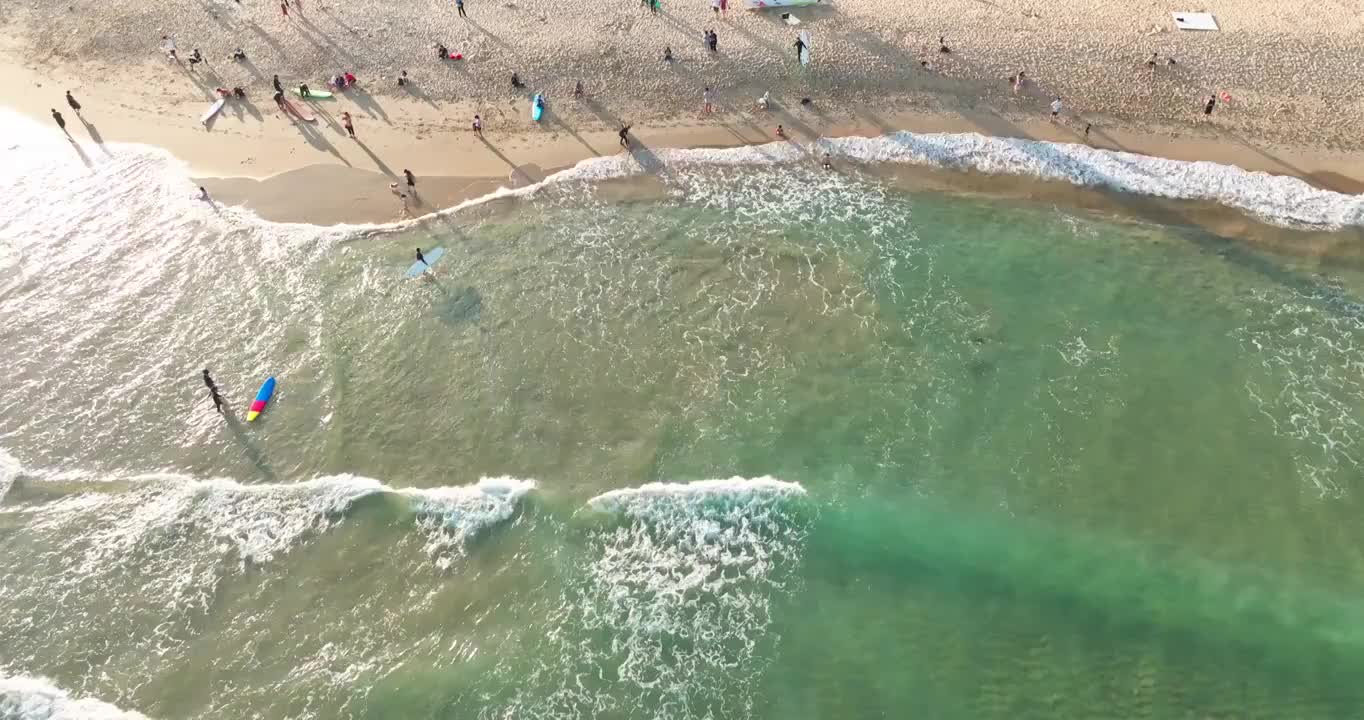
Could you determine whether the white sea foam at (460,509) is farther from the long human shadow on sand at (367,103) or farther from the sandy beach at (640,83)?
the long human shadow on sand at (367,103)

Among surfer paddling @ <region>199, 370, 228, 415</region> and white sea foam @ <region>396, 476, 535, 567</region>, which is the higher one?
surfer paddling @ <region>199, 370, 228, 415</region>

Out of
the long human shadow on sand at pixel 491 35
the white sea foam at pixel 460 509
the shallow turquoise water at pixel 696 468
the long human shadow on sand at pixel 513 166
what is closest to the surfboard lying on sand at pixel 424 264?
the shallow turquoise water at pixel 696 468

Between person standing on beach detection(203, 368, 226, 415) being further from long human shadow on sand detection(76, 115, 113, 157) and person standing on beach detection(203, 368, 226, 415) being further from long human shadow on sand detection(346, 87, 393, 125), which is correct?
long human shadow on sand detection(76, 115, 113, 157)

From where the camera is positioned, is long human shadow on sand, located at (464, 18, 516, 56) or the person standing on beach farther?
long human shadow on sand, located at (464, 18, 516, 56)

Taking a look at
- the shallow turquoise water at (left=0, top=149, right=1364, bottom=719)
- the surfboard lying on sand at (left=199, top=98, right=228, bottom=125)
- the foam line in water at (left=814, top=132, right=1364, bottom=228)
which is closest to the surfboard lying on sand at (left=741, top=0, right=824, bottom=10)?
the foam line in water at (left=814, top=132, right=1364, bottom=228)

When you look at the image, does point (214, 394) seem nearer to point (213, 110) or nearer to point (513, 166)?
point (513, 166)

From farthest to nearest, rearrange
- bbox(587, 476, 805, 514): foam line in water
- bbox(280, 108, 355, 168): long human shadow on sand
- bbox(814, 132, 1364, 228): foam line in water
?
bbox(280, 108, 355, 168): long human shadow on sand
bbox(814, 132, 1364, 228): foam line in water
bbox(587, 476, 805, 514): foam line in water
